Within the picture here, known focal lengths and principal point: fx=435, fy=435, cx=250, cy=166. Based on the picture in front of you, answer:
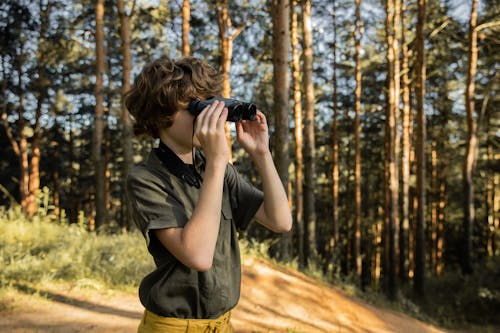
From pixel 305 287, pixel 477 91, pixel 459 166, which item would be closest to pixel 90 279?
pixel 305 287

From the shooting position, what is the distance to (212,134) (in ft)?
4.69

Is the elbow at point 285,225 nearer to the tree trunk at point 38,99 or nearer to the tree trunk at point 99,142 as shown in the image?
the tree trunk at point 99,142

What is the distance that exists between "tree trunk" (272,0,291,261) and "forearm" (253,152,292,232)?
229 inches

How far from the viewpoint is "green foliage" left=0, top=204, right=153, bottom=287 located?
537 cm

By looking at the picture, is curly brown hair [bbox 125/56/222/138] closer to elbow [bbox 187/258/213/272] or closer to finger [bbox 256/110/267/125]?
finger [bbox 256/110/267/125]

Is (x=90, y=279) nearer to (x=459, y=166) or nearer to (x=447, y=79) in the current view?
(x=447, y=79)

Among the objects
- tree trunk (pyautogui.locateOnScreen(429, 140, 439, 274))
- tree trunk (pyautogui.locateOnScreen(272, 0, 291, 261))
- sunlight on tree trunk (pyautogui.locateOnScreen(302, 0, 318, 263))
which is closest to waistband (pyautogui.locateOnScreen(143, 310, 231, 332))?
tree trunk (pyautogui.locateOnScreen(272, 0, 291, 261))

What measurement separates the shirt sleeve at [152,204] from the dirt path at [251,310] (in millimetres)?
2966

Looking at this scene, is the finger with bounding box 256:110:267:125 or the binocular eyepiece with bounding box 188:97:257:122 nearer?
the binocular eyepiece with bounding box 188:97:257:122

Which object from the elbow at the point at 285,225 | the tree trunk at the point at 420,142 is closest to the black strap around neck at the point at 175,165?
the elbow at the point at 285,225

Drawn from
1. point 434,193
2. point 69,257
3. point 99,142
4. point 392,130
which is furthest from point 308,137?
point 434,193

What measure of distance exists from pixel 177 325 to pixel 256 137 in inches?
31.2

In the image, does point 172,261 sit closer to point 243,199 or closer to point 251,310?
point 243,199

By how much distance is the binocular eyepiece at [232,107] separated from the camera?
1511mm
